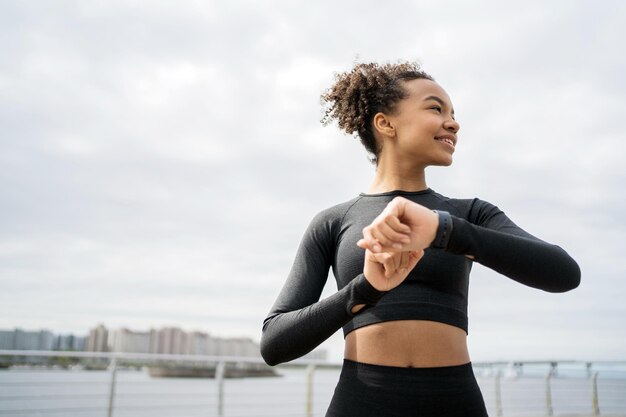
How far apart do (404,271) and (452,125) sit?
0.60m

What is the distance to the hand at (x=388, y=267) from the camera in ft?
3.30

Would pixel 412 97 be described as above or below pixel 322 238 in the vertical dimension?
above

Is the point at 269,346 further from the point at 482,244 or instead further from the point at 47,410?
the point at 47,410

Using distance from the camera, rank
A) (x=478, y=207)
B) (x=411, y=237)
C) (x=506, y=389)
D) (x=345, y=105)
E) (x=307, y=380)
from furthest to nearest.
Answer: (x=506, y=389) < (x=307, y=380) < (x=345, y=105) < (x=478, y=207) < (x=411, y=237)

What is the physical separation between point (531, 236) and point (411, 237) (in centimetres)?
48

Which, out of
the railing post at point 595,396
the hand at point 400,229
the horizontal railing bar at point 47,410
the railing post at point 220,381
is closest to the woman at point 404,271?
the hand at point 400,229

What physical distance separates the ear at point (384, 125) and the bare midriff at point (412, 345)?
1.99ft

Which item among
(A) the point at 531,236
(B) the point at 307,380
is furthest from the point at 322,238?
(B) the point at 307,380

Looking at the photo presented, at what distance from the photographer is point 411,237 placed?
0.93m

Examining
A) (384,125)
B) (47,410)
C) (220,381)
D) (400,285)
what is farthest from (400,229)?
(220,381)

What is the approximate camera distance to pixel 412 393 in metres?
1.16

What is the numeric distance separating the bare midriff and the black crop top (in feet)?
0.06

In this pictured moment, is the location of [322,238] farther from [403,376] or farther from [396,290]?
[403,376]

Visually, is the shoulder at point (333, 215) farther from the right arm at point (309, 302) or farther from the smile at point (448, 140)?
the smile at point (448, 140)
